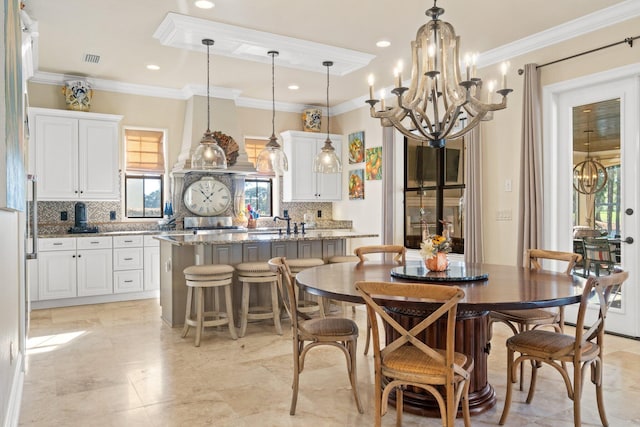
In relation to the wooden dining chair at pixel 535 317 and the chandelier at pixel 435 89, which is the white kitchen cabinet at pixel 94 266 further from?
→ the wooden dining chair at pixel 535 317

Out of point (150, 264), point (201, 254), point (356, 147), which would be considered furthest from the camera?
point (356, 147)

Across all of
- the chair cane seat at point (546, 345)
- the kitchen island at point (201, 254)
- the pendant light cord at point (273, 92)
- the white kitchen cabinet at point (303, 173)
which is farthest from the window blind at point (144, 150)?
the chair cane seat at point (546, 345)

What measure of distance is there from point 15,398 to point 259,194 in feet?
17.7

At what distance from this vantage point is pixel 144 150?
6852 mm

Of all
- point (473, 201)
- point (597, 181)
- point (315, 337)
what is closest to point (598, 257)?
point (597, 181)

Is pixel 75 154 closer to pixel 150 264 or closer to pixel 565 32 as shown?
pixel 150 264

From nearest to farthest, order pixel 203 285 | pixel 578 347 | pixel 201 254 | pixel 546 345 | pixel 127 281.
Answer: pixel 578 347 → pixel 546 345 → pixel 203 285 → pixel 201 254 → pixel 127 281

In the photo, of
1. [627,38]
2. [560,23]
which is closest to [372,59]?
[560,23]

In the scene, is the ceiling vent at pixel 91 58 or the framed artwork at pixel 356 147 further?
the framed artwork at pixel 356 147

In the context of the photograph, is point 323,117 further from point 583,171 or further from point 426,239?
point 426,239

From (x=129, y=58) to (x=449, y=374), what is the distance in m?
5.01

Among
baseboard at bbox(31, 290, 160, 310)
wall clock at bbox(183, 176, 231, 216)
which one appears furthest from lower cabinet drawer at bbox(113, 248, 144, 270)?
wall clock at bbox(183, 176, 231, 216)

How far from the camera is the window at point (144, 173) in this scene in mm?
6754

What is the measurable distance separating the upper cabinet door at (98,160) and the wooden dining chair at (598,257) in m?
5.55
